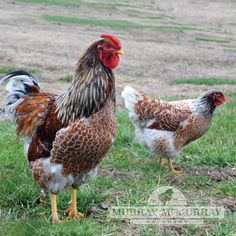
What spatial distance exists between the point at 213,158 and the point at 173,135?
64cm

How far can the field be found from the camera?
5473 mm

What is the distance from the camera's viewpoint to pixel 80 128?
4.89 meters

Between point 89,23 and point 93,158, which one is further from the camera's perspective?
point 89,23

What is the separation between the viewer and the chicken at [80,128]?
4.92 metres

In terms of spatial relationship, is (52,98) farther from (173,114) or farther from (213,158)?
(213,158)

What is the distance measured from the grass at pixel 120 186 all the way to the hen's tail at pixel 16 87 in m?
0.90

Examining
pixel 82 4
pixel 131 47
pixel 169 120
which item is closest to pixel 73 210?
pixel 169 120

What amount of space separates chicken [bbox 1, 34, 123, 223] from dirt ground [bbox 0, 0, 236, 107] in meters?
6.42

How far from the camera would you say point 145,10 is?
101 ft

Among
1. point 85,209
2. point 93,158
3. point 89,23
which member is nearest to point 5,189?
point 85,209

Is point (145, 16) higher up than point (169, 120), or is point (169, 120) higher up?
point (169, 120)

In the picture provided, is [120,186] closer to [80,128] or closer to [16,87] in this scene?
[80,128]

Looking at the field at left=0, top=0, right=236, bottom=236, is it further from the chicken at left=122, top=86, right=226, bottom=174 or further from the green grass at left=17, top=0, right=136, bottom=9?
the chicken at left=122, top=86, right=226, bottom=174

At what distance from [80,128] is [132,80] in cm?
941
